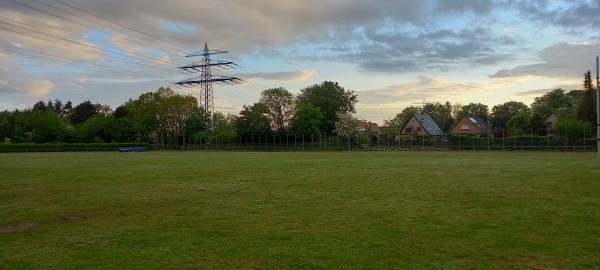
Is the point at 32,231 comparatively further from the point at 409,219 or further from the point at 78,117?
the point at 78,117

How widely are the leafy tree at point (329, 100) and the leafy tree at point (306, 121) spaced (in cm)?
582

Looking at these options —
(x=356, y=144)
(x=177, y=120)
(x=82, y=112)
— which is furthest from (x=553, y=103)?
(x=82, y=112)

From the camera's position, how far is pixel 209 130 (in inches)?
3541

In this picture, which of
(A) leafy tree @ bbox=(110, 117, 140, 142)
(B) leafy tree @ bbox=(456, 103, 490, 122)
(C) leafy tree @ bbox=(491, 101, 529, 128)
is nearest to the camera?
(A) leafy tree @ bbox=(110, 117, 140, 142)

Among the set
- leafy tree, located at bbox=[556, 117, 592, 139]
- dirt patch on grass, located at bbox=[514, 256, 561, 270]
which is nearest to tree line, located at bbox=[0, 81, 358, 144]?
leafy tree, located at bbox=[556, 117, 592, 139]

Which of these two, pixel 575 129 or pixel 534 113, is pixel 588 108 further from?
pixel 534 113

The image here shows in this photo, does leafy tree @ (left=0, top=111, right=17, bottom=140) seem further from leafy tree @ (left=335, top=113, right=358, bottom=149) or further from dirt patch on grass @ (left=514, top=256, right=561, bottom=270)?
dirt patch on grass @ (left=514, top=256, right=561, bottom=270)

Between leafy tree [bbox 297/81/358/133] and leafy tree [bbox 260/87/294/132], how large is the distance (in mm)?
2970

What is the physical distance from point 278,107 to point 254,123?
6500 mm

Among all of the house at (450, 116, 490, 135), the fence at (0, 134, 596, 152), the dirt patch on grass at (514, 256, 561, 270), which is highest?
the house at (450, 116, 490, 135)

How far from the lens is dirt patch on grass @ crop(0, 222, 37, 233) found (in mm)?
8914

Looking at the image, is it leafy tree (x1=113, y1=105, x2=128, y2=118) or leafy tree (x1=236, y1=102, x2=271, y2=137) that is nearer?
leafy tree (x1=236, y1=102, x2=271, y2=137)

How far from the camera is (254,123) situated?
3204 inches

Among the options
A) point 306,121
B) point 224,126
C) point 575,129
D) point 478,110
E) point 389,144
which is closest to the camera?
point 575,129
